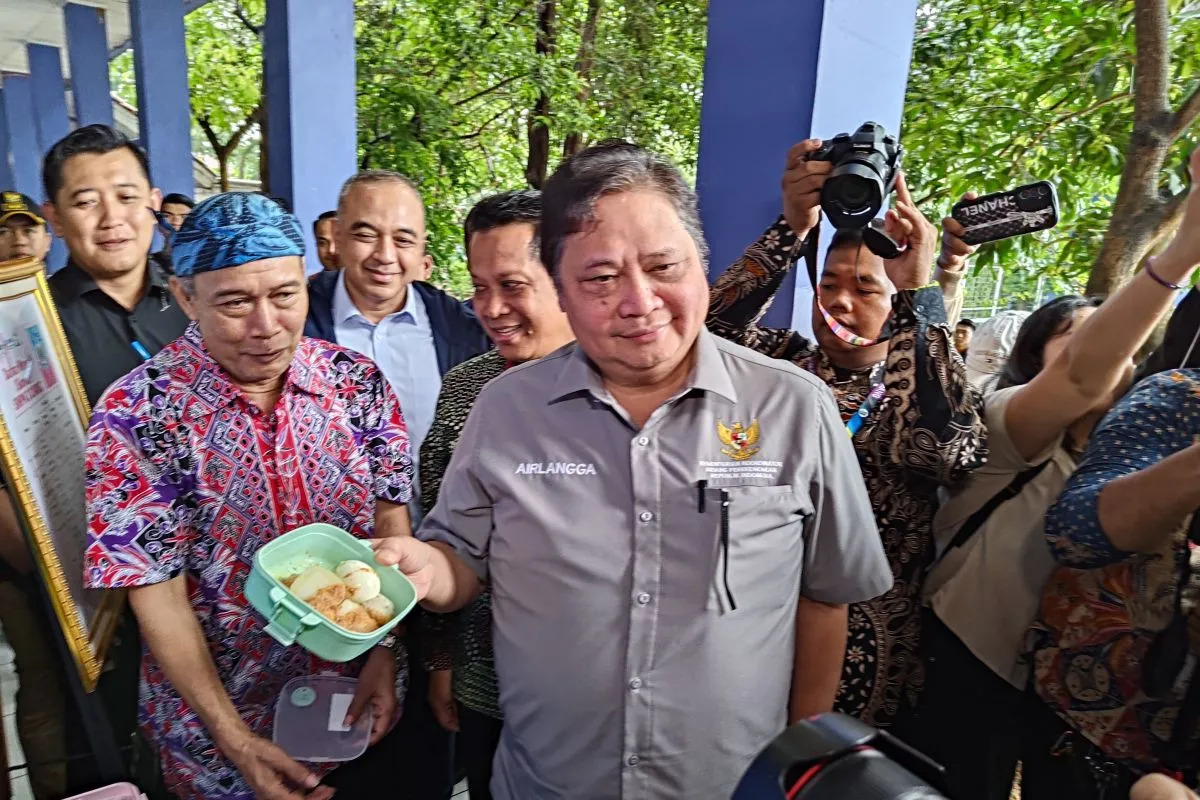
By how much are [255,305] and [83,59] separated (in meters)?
7.69

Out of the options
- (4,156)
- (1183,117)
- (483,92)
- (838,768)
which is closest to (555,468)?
(838,768)

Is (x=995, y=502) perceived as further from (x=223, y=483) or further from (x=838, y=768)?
(x=223, y=483)

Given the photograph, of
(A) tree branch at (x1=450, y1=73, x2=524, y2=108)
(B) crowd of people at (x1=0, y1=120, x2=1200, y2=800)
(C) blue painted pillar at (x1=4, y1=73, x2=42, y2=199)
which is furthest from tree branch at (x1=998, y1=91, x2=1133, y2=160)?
(C) blue painted pillar at (x1=4, y1=73, x2=42, y2=199)

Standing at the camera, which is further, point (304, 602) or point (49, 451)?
point (49, 451)

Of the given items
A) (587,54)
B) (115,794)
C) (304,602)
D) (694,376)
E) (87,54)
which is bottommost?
(115,794)

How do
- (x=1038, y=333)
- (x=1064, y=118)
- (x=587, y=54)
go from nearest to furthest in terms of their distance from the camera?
(x=1038, y=333), (x=1064, y=118), (x=587, y=54)

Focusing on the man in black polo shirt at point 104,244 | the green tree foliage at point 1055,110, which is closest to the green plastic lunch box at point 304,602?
the man in black polo shirt at point 104,244

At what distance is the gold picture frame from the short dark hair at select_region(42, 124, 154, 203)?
0.76 meters

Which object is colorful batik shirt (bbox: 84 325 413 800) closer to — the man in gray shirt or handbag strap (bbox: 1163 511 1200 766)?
the man in gray shirt

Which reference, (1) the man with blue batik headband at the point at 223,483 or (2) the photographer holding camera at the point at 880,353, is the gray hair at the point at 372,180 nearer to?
(1) the man with blue batik headband at the point at 223,483

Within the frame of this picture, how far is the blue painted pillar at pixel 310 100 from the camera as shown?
12.2 ft

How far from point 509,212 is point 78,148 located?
135 centimetres

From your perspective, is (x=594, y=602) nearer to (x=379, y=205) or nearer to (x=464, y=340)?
(x=464, y=340)

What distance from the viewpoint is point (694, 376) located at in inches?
48.2
